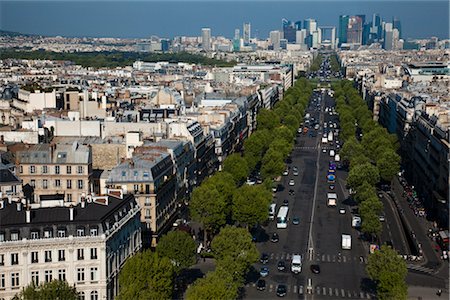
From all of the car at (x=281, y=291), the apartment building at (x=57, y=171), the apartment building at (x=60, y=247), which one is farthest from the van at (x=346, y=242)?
the apartment building at (x=60, y=247)

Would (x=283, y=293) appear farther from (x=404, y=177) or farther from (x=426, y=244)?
(x=404, y=177)

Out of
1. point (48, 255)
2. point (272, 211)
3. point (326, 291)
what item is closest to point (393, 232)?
point (272, 211)

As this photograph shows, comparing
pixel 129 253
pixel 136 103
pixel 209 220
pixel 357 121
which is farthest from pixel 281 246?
pixel 357 121

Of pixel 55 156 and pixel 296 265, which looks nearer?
pixel 296 265

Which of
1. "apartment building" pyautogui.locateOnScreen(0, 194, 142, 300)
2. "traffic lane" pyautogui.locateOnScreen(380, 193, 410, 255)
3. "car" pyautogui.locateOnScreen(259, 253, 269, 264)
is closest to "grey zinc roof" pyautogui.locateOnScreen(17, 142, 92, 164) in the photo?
"apartment building" pyautogui.locateOnScreen(0, 194, 142, 300)

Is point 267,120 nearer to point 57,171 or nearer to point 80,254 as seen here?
point 57,171

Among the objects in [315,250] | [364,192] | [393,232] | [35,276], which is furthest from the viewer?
[364,192]

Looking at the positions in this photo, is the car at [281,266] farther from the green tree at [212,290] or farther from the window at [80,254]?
the window at [80,254]
